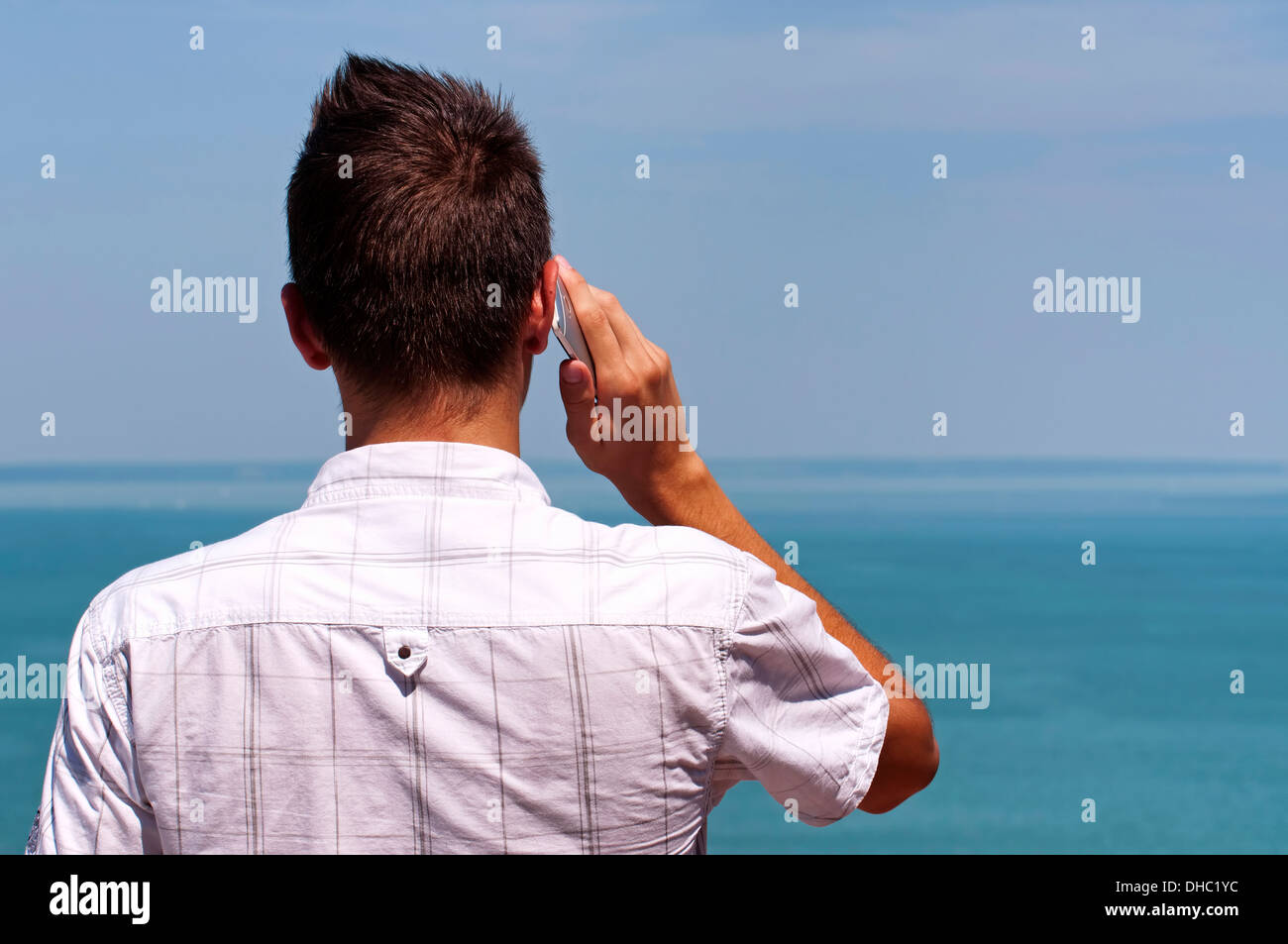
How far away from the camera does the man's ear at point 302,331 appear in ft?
4.62

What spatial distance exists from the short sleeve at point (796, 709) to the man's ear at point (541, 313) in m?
0.39

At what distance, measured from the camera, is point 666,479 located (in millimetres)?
1567

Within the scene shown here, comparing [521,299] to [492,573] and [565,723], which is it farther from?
[565,723]

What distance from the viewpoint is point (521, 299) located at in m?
1.44

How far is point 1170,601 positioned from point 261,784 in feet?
156

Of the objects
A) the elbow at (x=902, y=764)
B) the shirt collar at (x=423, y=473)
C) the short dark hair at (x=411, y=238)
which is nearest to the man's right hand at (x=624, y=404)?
the short dark hair at (x=411, y=238)

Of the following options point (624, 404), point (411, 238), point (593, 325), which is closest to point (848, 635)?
point (624, 404)

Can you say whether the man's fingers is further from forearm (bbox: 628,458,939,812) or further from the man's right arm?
forearm (bbox: 628,458,939,812)

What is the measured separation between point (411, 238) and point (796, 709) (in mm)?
721

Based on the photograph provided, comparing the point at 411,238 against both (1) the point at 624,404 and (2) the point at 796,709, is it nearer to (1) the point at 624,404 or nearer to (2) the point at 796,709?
(1) the point at 624,404

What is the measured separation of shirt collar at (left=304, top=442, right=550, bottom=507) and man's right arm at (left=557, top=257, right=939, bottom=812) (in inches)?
10.0

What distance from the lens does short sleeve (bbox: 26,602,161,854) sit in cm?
119
